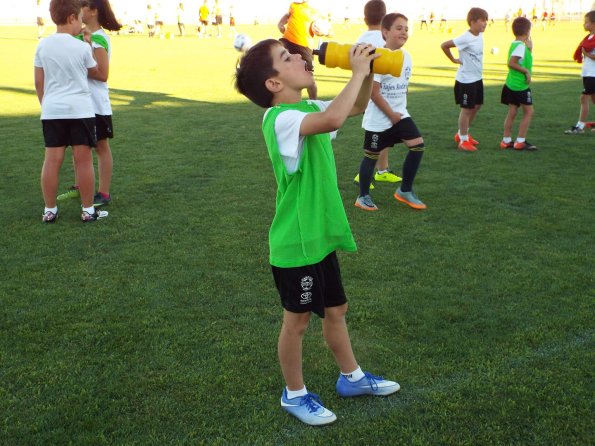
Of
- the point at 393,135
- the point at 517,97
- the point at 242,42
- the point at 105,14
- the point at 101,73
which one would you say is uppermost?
the point at 105,14

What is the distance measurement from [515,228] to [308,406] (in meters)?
3.32

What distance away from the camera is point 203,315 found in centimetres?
396

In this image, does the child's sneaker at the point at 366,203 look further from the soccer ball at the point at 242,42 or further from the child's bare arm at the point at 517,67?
the child's bare arm at the point at 517,67

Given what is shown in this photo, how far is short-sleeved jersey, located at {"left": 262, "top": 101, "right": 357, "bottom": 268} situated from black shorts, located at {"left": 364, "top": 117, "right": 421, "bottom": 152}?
3461mm

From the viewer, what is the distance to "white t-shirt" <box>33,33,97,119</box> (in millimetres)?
5449

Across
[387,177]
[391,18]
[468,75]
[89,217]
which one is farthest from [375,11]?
[89,217]

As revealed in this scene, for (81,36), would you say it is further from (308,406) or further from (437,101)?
(437,101)

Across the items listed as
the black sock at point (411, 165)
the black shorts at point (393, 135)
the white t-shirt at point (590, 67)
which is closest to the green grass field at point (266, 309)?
the black sock at point (411, 165)

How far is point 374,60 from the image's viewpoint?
2.66m

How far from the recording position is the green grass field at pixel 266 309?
9.55 feet

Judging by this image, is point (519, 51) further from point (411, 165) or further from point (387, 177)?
point (411, 165)

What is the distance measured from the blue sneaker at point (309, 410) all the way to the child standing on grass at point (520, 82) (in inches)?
263

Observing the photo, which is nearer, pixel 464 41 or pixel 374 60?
pixel 374 60

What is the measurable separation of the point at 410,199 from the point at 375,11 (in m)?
2.12
